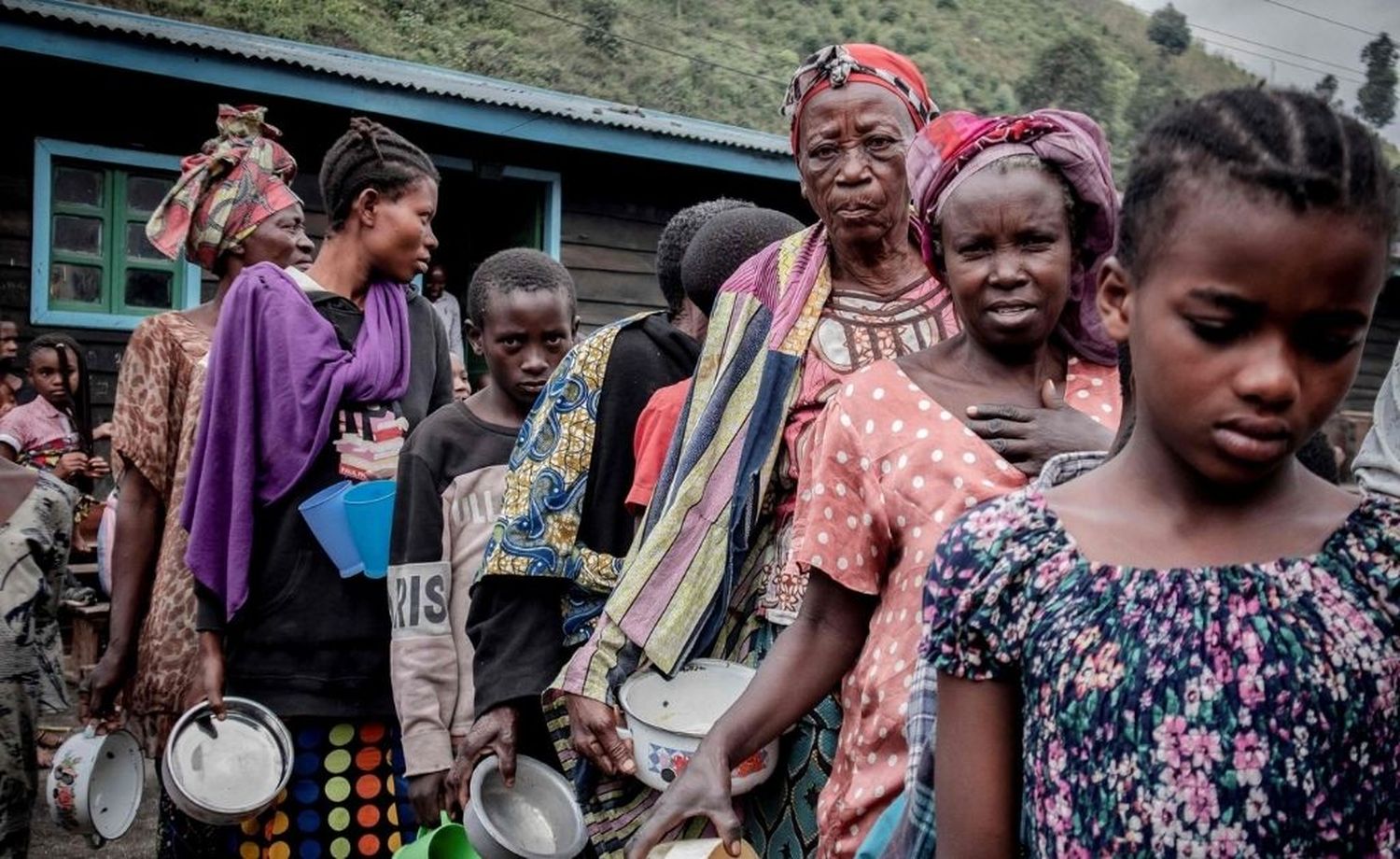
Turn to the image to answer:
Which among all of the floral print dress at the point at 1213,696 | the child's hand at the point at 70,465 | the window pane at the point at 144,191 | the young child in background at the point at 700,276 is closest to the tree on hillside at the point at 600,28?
the window pane at the point at 144,191

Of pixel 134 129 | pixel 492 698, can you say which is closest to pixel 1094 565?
pixel 492 698

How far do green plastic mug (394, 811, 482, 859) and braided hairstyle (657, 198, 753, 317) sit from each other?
139 cm

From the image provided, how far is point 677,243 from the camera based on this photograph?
3535mm

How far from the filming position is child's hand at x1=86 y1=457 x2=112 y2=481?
26.3 feet

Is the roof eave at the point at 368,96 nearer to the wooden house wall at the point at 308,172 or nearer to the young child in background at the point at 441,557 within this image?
the wooden house wall at the point at 308,172

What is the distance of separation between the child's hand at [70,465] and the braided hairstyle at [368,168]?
195 inches

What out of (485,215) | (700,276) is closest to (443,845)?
(700,276)

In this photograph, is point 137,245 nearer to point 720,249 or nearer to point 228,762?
point 228,762

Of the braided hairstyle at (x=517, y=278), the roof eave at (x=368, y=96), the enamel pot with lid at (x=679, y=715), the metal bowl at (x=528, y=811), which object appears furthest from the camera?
the roof eave at (x=368, y=96)

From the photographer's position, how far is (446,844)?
9.52 ft

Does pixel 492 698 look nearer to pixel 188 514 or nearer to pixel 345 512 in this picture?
pixel 345 512

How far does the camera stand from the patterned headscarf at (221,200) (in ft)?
13.3

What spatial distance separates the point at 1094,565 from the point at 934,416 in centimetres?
67

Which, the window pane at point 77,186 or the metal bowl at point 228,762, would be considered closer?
the metal bowl at point 228,762
